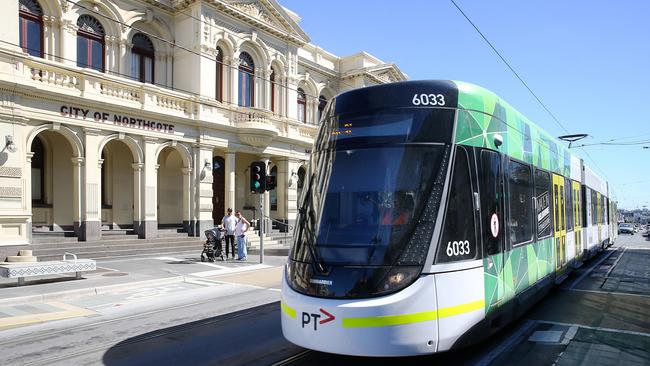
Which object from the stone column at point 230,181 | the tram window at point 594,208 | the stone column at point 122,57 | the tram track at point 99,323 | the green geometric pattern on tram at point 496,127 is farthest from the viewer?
the stone column at point 230,181

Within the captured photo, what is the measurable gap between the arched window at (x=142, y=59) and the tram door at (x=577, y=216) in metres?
17.5

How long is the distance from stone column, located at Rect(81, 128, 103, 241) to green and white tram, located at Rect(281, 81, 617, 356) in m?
14.3

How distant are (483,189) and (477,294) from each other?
1.19 meters

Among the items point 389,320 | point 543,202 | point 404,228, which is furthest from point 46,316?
point 543,202

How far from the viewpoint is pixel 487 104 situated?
5965 millimetres

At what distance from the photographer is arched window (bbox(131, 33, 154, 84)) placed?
68.5 feet

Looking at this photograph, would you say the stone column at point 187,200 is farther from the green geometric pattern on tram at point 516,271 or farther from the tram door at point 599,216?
the green geometric pattern on tram at point 516,271

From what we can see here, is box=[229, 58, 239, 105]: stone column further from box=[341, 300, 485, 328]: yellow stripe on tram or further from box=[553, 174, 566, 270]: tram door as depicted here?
box=[341, 300, 485, 328]: yellow stripe on tram

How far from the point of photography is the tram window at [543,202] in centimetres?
794

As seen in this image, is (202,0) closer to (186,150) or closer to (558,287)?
(186,150)

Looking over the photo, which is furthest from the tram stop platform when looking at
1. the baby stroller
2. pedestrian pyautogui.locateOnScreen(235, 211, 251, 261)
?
the baby stroller

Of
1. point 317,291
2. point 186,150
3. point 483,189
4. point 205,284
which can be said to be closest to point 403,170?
point 483,189

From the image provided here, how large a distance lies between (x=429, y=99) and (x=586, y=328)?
180 inches

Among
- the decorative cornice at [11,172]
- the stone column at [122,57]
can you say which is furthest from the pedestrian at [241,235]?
the stone column at [122,57]
